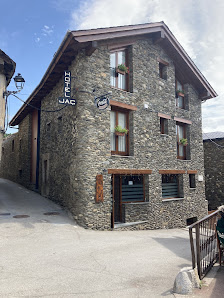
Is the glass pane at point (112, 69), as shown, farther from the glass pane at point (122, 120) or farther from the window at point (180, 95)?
the window at point (180, 95)

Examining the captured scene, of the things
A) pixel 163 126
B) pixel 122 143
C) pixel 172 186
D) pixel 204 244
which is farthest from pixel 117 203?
pixel 204 244

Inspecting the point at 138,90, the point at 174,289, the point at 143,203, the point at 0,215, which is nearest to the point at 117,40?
the point at 138,90

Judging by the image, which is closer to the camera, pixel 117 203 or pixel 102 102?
pixel 102 102

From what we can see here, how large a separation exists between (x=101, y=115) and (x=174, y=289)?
7104mm

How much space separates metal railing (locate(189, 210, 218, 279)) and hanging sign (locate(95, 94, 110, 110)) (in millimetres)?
5643

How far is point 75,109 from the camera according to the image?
10023 mm

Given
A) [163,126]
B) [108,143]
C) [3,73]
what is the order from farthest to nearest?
[163,126] < [3,73] < [108,143]

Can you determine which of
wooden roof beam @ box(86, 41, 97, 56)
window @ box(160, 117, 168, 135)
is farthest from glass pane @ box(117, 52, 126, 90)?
window @ box(160, 117, 168, 135)

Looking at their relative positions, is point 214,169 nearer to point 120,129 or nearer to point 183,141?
point 183,141

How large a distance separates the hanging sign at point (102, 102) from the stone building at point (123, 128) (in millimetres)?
58

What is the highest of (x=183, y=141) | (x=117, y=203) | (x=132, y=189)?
(x=183, y=141)

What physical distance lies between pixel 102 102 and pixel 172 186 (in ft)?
20.6

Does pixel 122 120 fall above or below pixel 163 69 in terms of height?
below

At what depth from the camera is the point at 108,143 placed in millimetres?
10156
